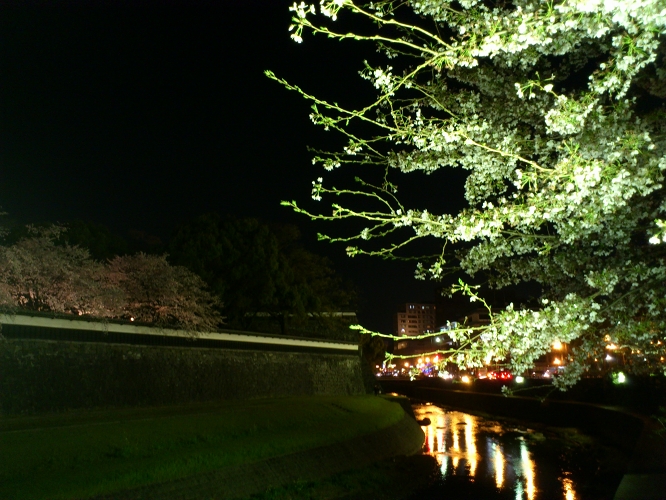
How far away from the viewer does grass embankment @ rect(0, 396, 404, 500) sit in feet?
33.3

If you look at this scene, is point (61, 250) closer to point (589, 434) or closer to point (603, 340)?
point (603, 340)

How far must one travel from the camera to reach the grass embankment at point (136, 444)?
1016cm

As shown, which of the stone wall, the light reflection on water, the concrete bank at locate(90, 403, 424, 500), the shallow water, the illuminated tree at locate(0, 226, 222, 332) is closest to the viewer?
the concrete bank at locate(90, 403, 424, 500)

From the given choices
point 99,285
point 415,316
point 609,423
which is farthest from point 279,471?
point 415,316

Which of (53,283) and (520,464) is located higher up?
(53,283)

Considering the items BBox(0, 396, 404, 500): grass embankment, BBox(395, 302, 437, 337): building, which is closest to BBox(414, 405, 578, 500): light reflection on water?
BBox(0, 396, 404, 500): grass embankment

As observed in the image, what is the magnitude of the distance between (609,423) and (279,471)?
17.1 meters

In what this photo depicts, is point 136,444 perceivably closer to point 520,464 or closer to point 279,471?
point 279,471

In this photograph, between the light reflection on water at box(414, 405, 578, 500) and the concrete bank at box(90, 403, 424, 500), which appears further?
the light reflection on water at box(414, 405, 578, 500)

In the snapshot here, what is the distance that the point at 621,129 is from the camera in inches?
197

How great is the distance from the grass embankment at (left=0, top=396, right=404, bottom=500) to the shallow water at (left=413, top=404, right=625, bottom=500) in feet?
12.3

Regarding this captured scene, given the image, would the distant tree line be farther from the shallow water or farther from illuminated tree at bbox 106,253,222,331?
the shallow water

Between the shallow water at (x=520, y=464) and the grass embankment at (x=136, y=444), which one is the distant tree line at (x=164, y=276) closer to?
the grass embankment at (x=136, y=444)

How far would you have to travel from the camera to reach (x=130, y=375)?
18.2m
